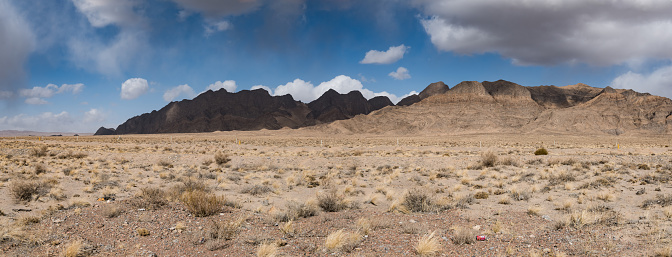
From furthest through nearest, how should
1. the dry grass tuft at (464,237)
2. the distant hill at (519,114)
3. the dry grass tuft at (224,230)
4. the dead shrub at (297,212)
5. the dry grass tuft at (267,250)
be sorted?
the distant hill at (519,114), the dead shrub at (297,212), the dry grass tuft at (224,230), the dry grass tuft at (464,237), the dry grass tuft at (267,250)

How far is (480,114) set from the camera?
11275 centimetres

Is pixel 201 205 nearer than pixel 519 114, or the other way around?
pixel 201 205

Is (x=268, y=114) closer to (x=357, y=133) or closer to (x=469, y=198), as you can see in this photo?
(x=357, y=133)

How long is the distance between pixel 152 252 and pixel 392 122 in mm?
111355

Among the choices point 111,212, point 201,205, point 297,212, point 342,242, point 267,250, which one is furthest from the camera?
point 297,212

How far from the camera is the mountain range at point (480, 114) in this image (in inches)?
4043

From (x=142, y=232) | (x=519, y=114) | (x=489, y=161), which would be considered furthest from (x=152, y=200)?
(x=519, y=114)

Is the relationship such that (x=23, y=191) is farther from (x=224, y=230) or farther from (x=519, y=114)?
(x=519, y=114)

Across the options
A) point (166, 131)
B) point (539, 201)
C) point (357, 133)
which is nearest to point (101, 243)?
point (539, 201)

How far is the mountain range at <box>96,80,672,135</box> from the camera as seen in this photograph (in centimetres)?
10269

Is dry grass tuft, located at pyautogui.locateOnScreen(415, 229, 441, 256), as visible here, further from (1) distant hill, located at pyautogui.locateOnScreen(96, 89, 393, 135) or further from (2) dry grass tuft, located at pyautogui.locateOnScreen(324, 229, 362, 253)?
(1) distant hill, located at pyautogui.locateOnScreen(96, 89, 393, 135)

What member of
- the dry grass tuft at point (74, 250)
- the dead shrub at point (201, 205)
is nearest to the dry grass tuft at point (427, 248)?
the dead shrub at point (201, 205)

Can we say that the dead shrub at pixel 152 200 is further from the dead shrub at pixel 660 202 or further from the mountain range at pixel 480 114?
the mountain range at pixel 480 114

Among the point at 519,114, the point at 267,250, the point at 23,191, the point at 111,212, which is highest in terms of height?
the point at 519,114
